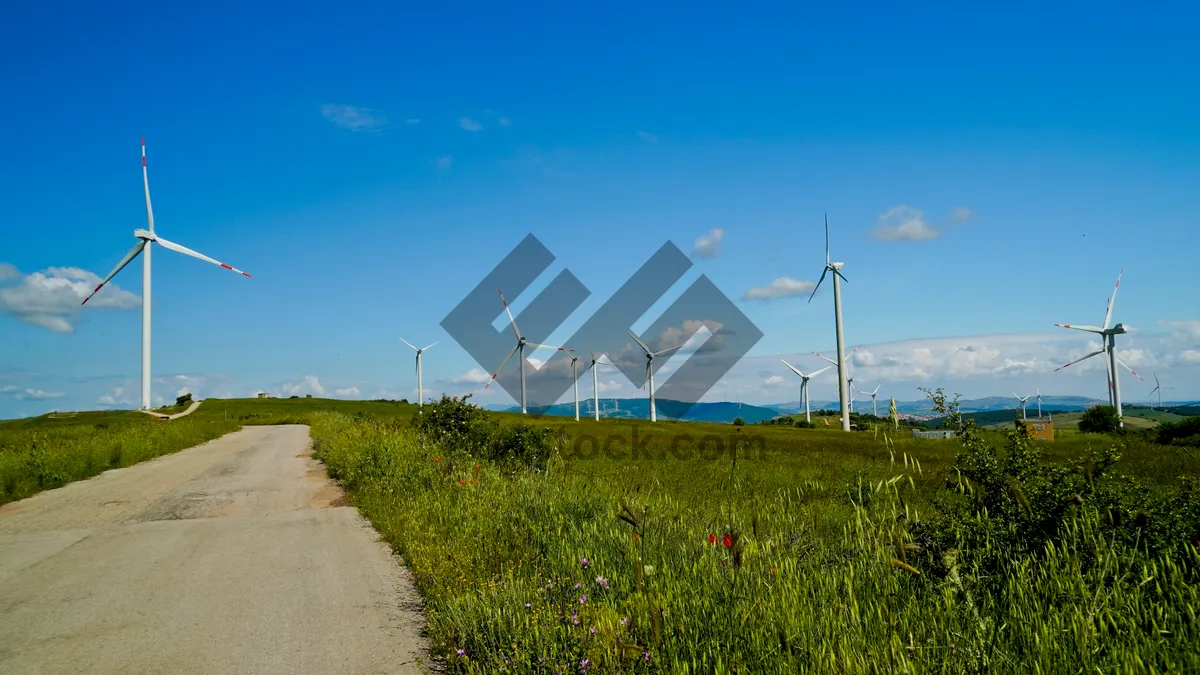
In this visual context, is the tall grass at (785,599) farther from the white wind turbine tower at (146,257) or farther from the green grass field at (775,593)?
the white wind turbine tower at (146,257)

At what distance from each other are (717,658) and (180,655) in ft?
15.4

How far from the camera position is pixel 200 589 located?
305 inches

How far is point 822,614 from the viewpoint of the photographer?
14.0 feet

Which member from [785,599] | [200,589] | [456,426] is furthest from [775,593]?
[456,426]

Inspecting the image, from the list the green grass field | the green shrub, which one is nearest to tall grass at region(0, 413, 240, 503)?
the green shrub

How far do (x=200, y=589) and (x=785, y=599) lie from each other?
6.78 meters

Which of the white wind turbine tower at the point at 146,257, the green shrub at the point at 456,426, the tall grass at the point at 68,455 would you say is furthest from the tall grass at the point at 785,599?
the white wind turbine tower at the point at 146,257

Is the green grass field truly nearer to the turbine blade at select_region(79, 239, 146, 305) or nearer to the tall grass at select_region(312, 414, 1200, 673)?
the tall grass at select_region(312, 414, 1200, 673)

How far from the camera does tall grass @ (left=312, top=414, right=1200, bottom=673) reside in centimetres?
369

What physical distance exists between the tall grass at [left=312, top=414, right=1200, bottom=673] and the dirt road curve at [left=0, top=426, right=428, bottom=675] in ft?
2.35

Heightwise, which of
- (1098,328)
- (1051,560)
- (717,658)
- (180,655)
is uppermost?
(1098,328)

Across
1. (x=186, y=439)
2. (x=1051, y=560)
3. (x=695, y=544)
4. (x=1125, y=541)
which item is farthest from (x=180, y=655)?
(x=186, y=439)

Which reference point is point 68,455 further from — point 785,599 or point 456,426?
point 785,599

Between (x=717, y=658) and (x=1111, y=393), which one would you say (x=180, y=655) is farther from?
(x=1111, y=393)
